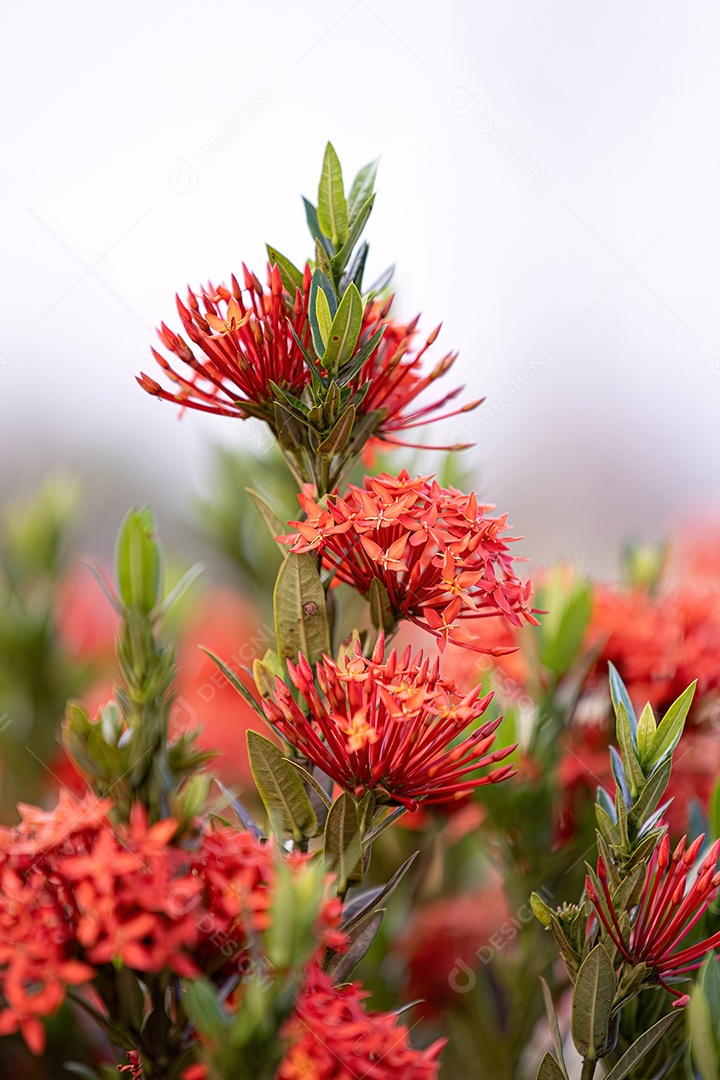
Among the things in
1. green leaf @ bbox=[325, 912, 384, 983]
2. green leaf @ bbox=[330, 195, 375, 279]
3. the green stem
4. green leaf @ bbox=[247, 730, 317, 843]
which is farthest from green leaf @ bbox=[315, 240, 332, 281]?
the green stem

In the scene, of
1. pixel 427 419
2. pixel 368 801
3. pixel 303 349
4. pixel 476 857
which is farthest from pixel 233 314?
pixel 476 857

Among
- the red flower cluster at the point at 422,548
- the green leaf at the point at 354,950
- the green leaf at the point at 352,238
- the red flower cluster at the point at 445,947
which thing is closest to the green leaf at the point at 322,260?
the green leaf at the point at 352,238

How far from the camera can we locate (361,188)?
604mm

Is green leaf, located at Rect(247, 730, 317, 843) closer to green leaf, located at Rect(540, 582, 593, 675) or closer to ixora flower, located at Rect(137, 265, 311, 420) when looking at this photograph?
ixora flower, located at Rect(137, 265, 311, 420)

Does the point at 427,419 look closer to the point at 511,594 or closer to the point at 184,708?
the point at 511,594

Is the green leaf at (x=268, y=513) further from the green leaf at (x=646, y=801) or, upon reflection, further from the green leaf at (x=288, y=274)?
the green leaf at (x=646, y=801)

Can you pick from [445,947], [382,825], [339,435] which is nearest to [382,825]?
[382,825]

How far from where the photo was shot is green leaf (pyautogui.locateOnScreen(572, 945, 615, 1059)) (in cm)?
52

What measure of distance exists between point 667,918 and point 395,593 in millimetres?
242

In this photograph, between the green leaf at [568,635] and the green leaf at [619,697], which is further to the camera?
the green leaf at [568,635]

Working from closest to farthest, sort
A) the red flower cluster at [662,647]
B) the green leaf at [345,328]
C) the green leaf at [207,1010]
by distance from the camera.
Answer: the green leaf at [207,1010]
the green leaf at [345,328]
the red flower cluster at [662,647]

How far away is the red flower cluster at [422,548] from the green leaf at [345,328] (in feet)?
0.24

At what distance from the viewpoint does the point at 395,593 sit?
56 cm

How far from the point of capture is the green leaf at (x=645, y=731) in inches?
21.5
